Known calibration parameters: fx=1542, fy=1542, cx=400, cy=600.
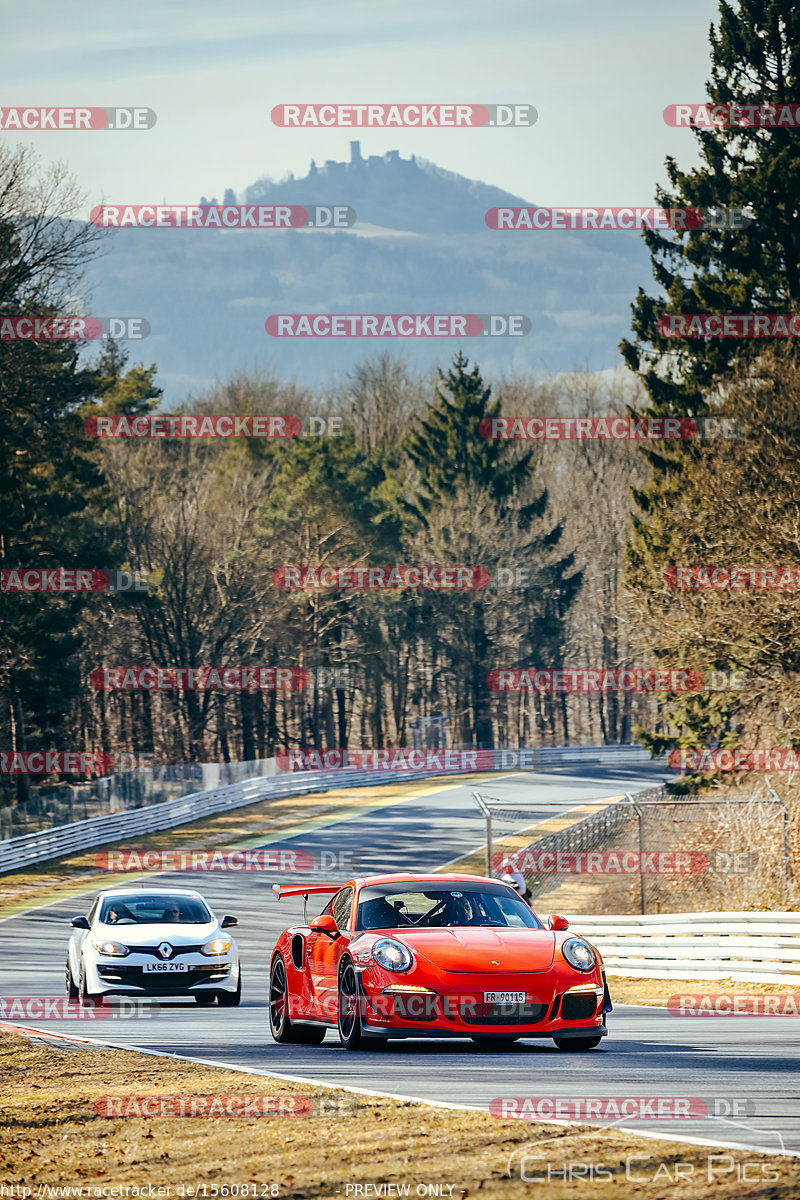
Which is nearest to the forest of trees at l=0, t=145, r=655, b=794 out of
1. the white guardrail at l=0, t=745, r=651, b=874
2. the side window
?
the white guardrail at l=0, t=745, r=651, b=874

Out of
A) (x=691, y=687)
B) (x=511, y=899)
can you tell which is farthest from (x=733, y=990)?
(x=691, y=687)

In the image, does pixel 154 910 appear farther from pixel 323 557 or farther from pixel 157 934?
pixel 323 557

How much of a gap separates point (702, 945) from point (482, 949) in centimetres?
1017

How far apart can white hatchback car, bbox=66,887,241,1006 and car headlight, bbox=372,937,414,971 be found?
6.20m

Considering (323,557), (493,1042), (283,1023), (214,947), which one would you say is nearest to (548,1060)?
(493,1042)

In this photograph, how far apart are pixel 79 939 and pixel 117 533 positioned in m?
48.0

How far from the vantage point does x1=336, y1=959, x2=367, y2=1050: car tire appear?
11.1 m

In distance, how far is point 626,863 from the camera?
1561 inches

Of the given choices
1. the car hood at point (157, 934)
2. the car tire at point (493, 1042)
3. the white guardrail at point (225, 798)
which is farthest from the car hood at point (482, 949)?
the white guardrail at point (225, 798)

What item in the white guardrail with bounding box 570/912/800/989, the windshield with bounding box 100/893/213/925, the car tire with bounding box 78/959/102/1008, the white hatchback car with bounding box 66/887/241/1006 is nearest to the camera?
the white hatchback car with bounding box 66/887/241/1006

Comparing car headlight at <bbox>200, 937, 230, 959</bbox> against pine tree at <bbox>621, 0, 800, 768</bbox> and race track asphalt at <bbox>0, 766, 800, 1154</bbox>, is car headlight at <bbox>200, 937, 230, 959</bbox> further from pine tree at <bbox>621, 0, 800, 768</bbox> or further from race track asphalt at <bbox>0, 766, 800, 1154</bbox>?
pine tree at <bbox>621, 0, 800, 768</bbox>

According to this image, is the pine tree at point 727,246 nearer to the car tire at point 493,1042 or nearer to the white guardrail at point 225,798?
the white guardrail at point 225,798

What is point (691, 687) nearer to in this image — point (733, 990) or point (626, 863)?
point (626, 863)

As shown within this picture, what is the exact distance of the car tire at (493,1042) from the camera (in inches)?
433
